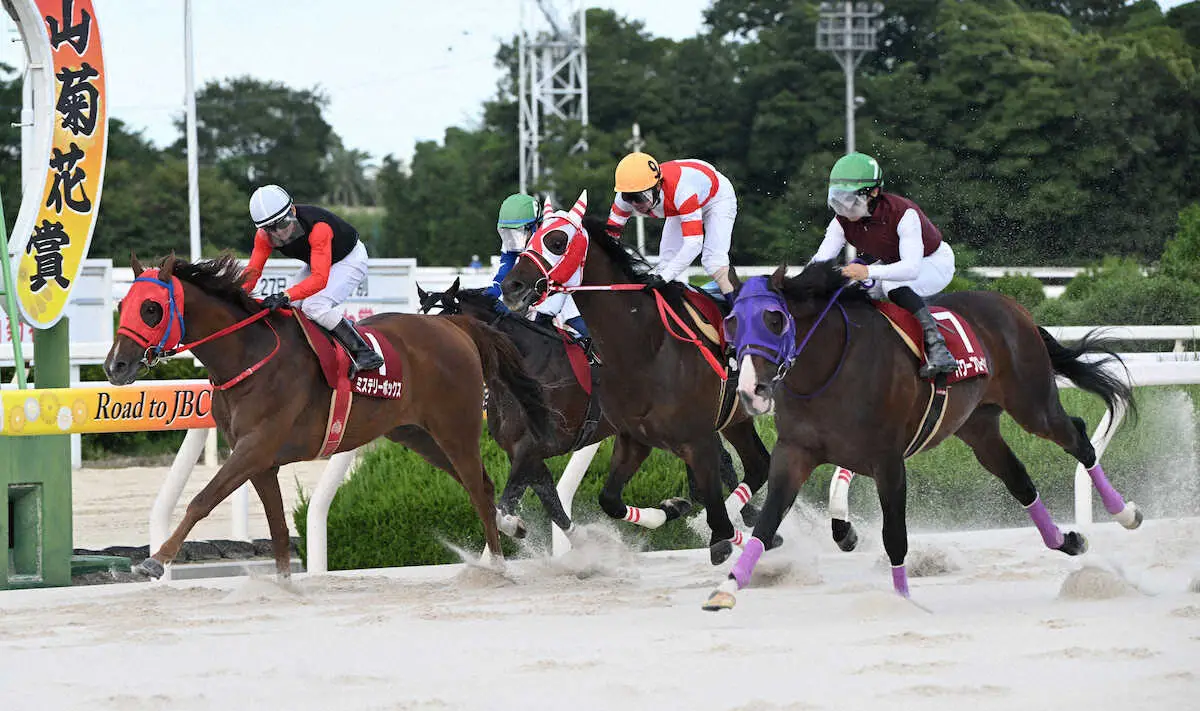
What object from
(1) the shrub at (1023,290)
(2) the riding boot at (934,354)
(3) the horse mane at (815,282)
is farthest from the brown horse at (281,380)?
(1) the shrub at (1023,290)

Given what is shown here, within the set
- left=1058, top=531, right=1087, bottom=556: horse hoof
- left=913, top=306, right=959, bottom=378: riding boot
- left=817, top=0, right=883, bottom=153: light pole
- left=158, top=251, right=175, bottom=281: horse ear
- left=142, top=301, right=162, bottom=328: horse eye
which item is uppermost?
left=817, top=0, right=883, bottom=153: light pole

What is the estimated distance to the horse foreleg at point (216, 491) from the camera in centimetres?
574

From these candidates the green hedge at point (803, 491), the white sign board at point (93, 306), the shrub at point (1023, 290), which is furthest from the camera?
the shrub at point (1023, 290)

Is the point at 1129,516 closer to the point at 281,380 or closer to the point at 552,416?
the point at 552,416

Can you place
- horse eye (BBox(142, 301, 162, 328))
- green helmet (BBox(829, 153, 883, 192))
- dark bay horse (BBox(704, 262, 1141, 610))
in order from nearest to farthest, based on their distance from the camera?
dark bay horse (BBox(704, 262, 1141, 610)) < horse eye (BBox(142, 301, 162, 328)) < green helmet (BBox(829, 153, 883, 192))

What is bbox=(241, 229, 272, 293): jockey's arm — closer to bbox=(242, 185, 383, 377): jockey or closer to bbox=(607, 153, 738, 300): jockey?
bbox=(242, 185, 383, 377): jockey

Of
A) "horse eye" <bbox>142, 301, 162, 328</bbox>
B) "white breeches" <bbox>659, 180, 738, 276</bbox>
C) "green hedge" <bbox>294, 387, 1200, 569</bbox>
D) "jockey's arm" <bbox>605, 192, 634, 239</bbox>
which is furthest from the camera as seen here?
"green hedge" <bbox>294, 387, 1200, 569</bbox>

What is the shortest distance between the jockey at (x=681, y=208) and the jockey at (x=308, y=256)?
111cm

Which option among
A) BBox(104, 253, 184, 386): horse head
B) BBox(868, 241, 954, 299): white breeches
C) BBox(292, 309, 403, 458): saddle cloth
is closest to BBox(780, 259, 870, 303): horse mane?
BBox(868, 241, 954, 299): white breeches

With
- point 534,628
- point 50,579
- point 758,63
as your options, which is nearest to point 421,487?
point 50,579

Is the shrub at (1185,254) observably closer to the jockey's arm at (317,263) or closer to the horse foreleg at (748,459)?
the horse foreleg at (748,459)

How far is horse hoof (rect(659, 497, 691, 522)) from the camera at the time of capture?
7230 millimetres

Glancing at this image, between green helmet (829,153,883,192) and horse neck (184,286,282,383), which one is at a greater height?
green helmet (829,153,883,192)

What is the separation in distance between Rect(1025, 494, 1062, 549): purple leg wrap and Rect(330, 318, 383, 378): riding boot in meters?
2.65
